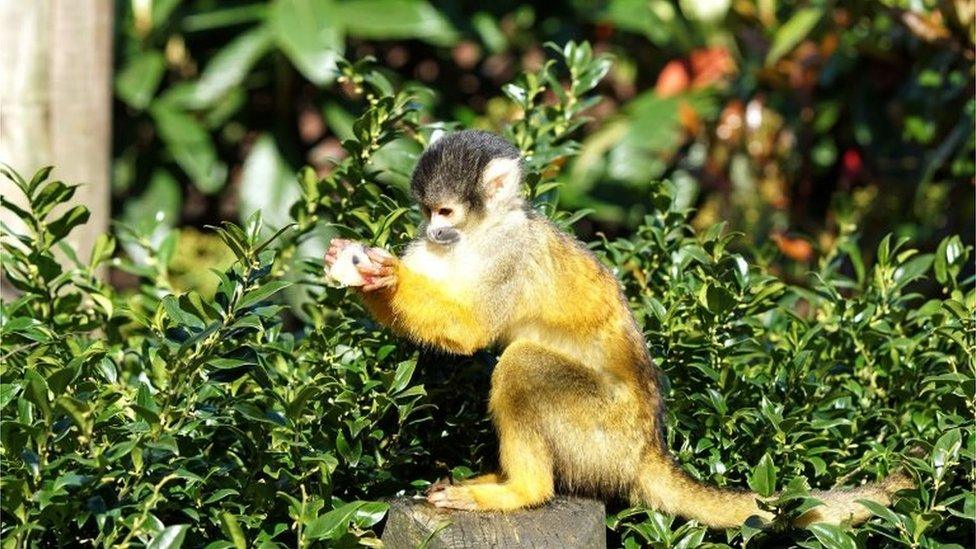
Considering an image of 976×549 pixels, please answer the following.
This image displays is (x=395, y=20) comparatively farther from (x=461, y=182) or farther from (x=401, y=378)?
(x=401, y=378)

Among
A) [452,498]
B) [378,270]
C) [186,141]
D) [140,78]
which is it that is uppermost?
[378,270]

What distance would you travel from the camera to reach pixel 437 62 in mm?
7164

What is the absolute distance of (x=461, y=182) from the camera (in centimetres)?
311

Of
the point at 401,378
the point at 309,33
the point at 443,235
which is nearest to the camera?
the point at 401,378

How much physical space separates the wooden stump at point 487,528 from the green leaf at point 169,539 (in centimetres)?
53

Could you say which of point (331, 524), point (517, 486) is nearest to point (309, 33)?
point (517, 486)

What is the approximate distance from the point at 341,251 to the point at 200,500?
25.5 inches

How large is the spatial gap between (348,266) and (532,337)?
1.81ft

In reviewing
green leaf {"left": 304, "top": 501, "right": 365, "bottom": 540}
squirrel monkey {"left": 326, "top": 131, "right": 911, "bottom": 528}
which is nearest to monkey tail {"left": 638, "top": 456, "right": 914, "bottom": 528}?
squirrel monkey {"left": 326, "top": 131, "right": 911, "bottom": 528}

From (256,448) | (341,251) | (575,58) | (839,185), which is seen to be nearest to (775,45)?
(839,185)

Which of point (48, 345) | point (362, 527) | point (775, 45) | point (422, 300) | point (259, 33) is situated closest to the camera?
point (362, 527)

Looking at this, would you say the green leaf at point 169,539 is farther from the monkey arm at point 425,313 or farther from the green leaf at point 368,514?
the monkey arm at point 425,313

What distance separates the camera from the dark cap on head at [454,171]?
3.11m

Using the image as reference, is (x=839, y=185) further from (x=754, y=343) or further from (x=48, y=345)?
(x=48, y=345)
